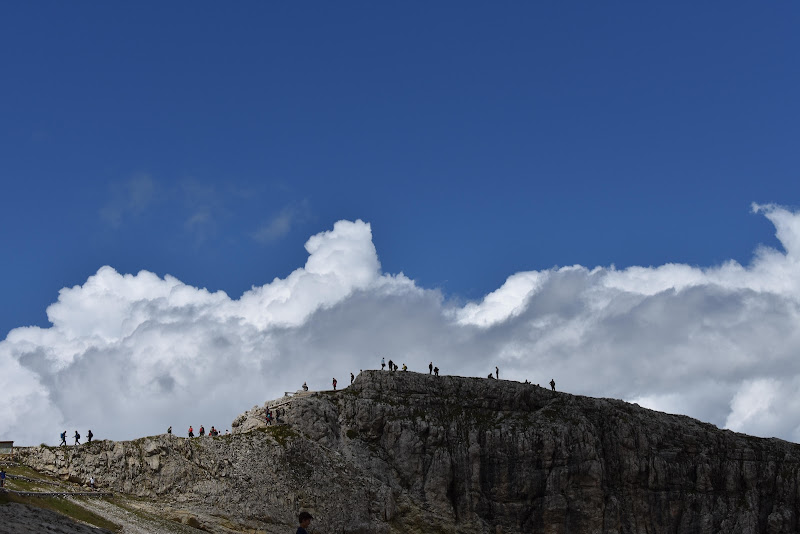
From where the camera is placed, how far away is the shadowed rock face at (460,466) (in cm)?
11825

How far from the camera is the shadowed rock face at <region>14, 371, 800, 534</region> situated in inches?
4656

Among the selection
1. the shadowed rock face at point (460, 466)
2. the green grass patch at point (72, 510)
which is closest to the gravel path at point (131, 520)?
the green grass patch at point (72, 510)

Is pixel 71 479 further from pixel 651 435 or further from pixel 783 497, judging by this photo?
pixel 783 497

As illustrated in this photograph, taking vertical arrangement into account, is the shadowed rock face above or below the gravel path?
above

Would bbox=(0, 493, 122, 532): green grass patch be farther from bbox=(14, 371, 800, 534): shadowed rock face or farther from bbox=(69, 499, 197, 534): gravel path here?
bbox=(14, 371, 800, 534): shadowed rock face

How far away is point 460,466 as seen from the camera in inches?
5472

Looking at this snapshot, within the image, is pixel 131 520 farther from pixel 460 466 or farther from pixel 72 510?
pixel 460 466

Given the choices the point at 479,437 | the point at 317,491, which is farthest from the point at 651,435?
the point at 317,491

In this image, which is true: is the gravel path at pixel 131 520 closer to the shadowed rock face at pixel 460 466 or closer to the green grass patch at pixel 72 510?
the green grass patch at pixel 72 510

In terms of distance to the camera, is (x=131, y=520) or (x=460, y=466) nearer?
(x=131, y=520)

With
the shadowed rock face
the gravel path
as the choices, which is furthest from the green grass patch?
the shadowed rock face

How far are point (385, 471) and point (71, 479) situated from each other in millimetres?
43361

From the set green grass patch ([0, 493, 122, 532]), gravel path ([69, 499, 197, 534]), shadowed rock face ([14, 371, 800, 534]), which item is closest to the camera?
green grass patch ([0, 493, 122, 532])

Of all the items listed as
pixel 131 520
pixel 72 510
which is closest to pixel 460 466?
pixel 131 520
